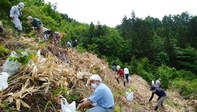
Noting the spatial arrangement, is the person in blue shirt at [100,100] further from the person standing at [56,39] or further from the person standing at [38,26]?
the person standing at [38,26]

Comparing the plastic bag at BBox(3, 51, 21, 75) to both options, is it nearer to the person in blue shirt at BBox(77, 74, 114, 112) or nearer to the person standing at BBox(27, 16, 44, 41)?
the person in blue shirt at BBox(77, 74, 114, 112)

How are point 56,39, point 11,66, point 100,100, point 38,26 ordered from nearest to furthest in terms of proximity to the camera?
point 100,100 → point 11,66 → point 56,39 → point 38,26

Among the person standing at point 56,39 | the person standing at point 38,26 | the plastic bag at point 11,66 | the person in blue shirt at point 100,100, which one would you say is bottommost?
the person in blue shirt at point 100,100

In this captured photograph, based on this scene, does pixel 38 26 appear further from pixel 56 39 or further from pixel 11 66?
pixel 11 66

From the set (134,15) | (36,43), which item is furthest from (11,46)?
(134,15)

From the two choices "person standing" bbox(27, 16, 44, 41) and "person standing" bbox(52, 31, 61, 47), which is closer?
"person standing" bbox(52, 31, 61, 47)

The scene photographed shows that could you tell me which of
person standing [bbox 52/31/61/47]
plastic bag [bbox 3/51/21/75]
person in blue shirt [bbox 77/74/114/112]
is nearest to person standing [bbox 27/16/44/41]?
person standing [bbox 52/31/61/47]

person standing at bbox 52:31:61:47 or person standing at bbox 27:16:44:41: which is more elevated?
person standing at bbox 27:16:44:41

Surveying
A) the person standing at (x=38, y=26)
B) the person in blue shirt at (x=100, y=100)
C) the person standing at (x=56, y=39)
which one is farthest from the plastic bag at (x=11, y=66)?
the person standing at (x=38, y=26)

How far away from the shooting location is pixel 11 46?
7.29 meters

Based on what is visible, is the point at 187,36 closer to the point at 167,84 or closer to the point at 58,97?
the point at 167,84

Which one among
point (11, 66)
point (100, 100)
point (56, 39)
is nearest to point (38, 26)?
point (56, 39)

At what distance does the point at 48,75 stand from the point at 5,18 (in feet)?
18.8

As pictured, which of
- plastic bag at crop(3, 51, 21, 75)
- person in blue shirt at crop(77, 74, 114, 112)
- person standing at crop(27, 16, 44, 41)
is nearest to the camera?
person in blue shirt at crop(77, 74, 114, 112)
